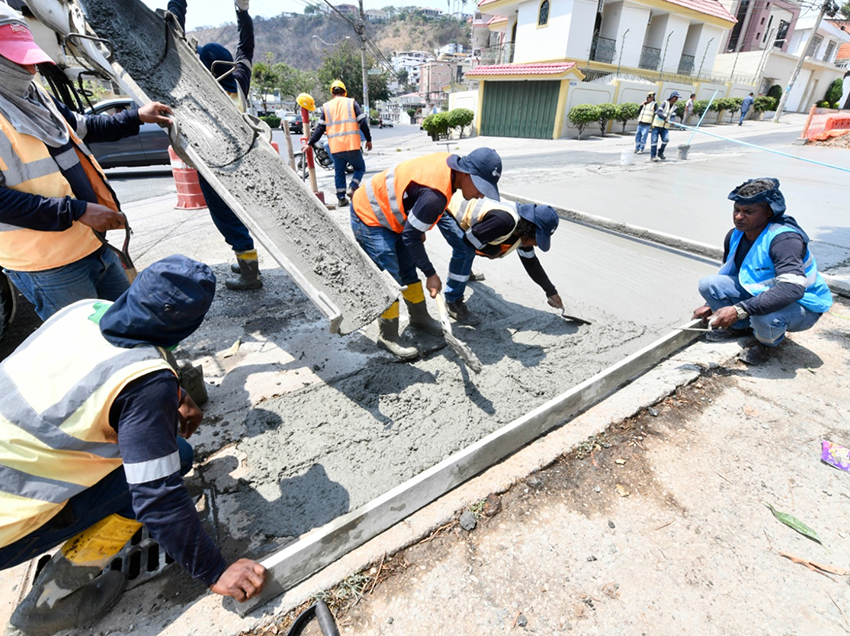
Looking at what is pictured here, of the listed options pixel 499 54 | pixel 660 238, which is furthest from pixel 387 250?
pixel 499 54

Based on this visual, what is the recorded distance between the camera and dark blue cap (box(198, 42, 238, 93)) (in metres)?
3.41

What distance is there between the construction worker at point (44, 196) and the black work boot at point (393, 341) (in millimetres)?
1490

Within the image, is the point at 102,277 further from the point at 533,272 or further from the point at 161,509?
the point at 533,272

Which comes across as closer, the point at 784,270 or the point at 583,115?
the point at 784,270

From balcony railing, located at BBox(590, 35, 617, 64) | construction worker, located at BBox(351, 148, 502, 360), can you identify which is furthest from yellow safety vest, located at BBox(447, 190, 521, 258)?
balcony railing, located at BBox(590, 35, 617, 64)

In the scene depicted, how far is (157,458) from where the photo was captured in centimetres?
114

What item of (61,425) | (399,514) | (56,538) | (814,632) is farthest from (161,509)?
(814,632)

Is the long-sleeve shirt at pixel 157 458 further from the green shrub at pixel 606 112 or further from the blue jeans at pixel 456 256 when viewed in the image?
the green shrub at pixel 606 112

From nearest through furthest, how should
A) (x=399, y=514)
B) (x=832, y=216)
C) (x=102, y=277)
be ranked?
1. (x=399, y=514)
2. (x=102, y=277)
3. (x=832, y=216)

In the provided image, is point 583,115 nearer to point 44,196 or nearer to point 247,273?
point 247,273

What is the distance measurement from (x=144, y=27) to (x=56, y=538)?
3.55 metres

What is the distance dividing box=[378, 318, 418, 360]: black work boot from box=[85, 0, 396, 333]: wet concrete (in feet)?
0.54

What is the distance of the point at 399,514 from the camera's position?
1.66 metres

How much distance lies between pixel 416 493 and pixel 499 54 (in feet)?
88.7
